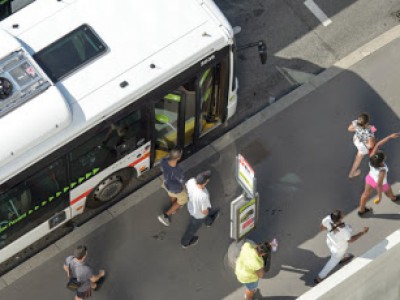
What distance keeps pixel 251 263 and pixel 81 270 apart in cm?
279

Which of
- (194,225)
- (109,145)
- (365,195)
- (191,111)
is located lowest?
(365,195)

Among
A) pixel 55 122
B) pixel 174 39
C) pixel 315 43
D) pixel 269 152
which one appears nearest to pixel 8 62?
pixel 55 122

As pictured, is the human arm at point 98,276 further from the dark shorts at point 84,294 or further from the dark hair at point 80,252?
the dark hair at point 80,252

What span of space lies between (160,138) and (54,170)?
243cm

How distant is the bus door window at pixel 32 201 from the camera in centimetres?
1490

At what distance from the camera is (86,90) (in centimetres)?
1493

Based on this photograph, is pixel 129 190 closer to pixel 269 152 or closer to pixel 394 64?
pixel 269 152

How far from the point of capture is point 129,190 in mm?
17406

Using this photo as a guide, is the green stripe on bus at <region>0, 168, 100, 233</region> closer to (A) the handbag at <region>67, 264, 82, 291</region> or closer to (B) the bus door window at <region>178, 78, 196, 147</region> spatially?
(A) the handbag at <region>67, 264, 82, 291</region>

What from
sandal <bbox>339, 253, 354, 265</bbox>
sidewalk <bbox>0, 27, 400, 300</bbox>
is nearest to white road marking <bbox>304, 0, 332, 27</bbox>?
sidewalk <bbox>0, 27, 400, 300</bbox>

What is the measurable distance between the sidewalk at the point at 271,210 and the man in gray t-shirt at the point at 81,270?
28.3 inches

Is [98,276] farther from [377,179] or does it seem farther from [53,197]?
[377,179]

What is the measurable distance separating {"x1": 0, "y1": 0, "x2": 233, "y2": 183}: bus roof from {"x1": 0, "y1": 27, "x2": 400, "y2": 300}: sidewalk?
278 centimetres

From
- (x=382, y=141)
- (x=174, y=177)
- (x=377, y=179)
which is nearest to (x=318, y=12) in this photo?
(x=382, y=141)
